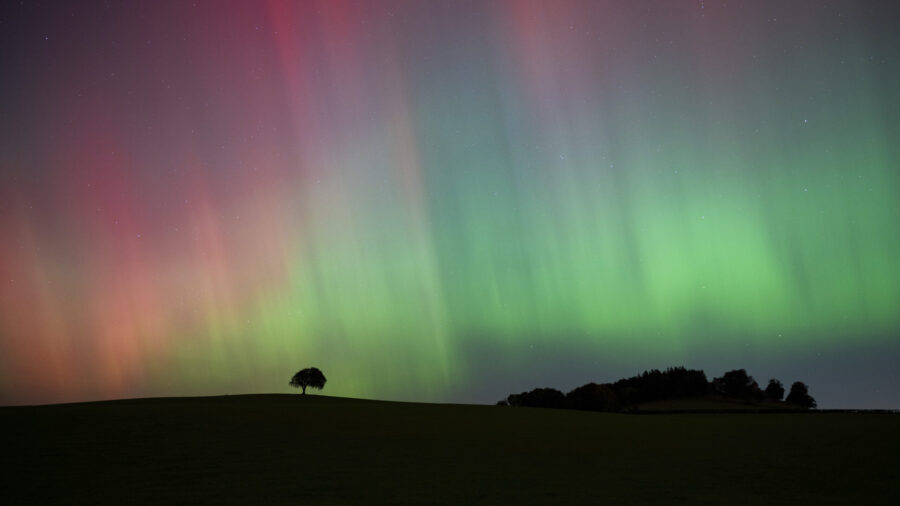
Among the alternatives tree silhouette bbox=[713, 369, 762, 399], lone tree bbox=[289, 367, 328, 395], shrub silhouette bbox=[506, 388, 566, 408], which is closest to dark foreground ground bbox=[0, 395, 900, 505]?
lone tree bbox=[289, 367, 328, 395]

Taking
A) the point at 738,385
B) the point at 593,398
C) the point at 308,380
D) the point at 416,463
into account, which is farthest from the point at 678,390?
the point at 416,463

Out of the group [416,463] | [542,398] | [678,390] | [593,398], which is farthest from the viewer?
[678,390]

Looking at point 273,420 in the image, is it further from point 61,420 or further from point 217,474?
point 217,474

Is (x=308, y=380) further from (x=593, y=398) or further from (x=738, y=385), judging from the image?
(x=738, y=385)

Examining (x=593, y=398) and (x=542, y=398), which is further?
(x=542, y=398)

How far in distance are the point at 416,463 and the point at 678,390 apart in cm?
13244

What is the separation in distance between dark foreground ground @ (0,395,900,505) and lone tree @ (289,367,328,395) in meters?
77.4

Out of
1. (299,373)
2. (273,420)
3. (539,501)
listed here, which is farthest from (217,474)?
(299,373)

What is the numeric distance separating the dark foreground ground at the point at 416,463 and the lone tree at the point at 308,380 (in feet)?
254

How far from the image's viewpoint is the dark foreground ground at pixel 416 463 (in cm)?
1877

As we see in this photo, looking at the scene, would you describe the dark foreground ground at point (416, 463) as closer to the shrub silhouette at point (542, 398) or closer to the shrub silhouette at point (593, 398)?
the shrub silhouette at point (593, 398)

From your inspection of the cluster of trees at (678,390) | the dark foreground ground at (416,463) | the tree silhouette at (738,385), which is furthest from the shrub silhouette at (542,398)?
the dark foreground ground at (416,463)

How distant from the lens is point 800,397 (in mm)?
139500

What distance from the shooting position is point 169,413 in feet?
148
